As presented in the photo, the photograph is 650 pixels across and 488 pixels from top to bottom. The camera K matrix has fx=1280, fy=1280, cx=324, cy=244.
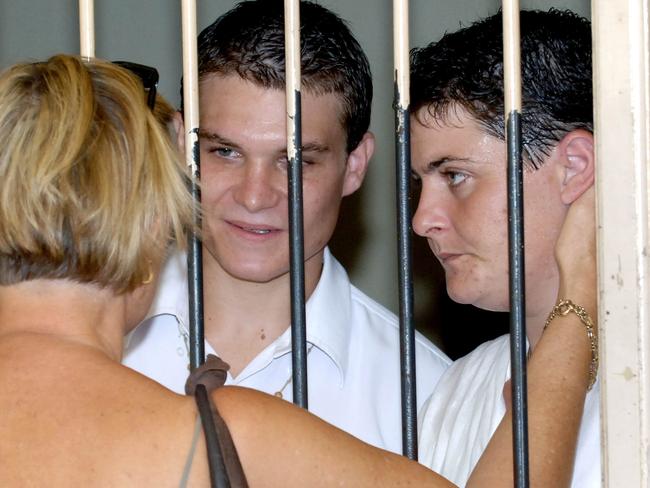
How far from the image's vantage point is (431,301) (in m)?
3.72

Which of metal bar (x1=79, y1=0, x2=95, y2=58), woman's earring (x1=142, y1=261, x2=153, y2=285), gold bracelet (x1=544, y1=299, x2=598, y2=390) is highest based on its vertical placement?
metal bar (x1=79, y1=0, x2=95, y2=58)

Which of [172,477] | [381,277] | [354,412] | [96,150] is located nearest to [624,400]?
[172,477]

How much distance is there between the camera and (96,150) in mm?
1196

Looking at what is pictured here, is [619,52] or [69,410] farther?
[619,52]

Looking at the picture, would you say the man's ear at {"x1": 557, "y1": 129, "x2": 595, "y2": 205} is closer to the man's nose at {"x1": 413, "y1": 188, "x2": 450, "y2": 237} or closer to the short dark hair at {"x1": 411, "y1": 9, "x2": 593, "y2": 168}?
the short dark hair at {"x1": 411, "y1": 9, "x2": 593, "y2": 168}

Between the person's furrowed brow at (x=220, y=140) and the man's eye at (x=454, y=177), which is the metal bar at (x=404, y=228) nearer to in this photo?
→ the man's eye at (x=454, y=177)

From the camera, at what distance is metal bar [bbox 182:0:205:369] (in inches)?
53.8

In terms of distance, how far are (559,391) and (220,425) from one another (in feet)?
1.74

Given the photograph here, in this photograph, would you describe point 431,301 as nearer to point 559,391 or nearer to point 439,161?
point 439,161

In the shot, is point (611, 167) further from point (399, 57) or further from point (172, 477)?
point (172, 477)

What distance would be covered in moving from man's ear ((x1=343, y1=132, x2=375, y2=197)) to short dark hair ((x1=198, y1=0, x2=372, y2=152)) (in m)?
0.02

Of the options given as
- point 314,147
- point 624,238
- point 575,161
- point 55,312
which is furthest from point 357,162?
point 55,312

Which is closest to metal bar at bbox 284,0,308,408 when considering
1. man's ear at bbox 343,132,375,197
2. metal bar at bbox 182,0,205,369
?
metal bar at bbox 182,0,205,369

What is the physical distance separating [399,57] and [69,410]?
507 millimetres
